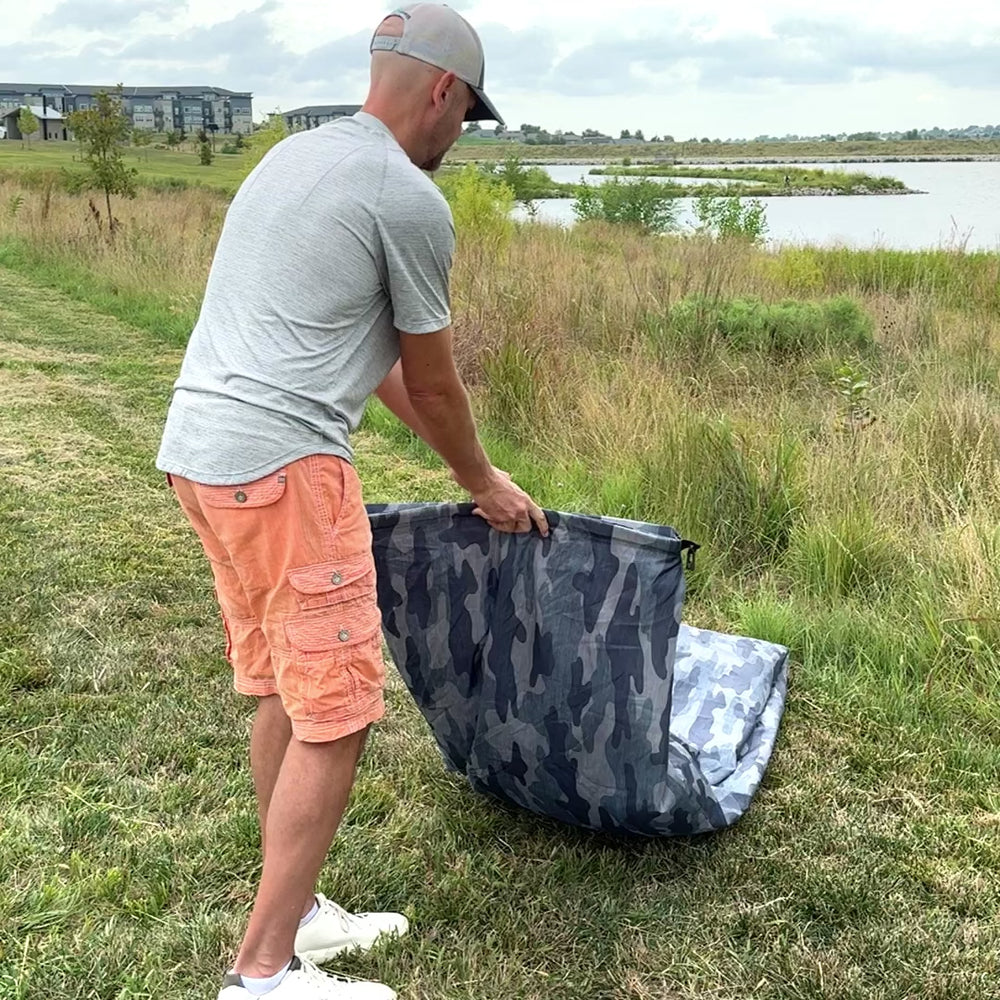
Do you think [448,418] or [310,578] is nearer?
[310,578]

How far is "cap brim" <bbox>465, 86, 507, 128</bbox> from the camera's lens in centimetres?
180

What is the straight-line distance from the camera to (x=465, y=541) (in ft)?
7.55

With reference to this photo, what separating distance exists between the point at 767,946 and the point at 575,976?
1.31 feet

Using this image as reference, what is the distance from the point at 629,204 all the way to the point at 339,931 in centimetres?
1938

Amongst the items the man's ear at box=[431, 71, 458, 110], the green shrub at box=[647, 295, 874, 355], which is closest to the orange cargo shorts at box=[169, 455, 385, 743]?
the man's ear at box=[431, 71, 458, 110]

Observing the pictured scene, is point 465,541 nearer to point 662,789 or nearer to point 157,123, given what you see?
point 662,789

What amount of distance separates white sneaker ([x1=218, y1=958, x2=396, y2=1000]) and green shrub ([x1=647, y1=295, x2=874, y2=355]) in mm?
5472

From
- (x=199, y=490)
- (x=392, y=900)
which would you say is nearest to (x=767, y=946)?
(x=392, y=900)

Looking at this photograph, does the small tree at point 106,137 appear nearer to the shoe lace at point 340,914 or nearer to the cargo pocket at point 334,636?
the shoe lace at point 340,914

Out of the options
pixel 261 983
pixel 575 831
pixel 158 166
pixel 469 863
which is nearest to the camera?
pixel 261 983

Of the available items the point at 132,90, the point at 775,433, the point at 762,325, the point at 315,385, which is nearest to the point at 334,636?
the point at 315,385

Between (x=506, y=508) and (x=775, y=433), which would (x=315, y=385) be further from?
(x=775, y=433)

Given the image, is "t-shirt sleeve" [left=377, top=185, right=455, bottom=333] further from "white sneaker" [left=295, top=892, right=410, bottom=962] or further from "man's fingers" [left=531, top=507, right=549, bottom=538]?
"white sneaker" [left=295, top=892, right=410, bottom=962]

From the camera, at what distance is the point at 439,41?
1709 mm
